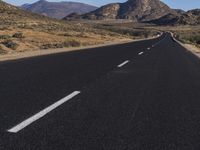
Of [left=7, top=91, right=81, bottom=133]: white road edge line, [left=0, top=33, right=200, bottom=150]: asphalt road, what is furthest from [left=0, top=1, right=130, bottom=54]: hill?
[left=7, top=91, right=81, bottom=133]: white road edge line

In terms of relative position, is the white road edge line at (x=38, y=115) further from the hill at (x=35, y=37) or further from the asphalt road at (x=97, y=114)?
the hill at (x=35, y=37)


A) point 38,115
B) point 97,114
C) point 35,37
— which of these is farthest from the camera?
point 35,37

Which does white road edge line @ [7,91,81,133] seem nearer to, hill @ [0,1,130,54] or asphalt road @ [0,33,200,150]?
asphalt road @ [0,33,200,150]

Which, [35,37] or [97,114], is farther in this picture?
[35,37]

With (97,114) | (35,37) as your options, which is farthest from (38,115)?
(35,37)

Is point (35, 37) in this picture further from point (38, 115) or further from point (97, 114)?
point (38, 115)

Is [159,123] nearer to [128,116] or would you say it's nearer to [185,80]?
[128,116]

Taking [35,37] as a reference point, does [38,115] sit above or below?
above

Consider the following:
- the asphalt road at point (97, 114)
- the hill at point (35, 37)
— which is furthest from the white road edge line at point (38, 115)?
the hill at point (35, 37)

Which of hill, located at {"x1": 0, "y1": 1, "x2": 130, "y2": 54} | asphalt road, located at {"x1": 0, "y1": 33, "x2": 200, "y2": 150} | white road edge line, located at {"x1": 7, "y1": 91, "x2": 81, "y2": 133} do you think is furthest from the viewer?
hill, located at {"x1": 0, "y1": 1, "x2": 130, "y2": 54}

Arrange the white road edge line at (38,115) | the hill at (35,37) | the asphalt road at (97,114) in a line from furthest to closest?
the hill at (35,37), the white road edge line at (38,115), the asphalt road at (97,114)

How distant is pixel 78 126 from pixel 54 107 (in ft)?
4.94

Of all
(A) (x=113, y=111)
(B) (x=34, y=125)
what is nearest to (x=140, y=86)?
(A) (x=113, y=111)

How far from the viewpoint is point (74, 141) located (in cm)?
588
